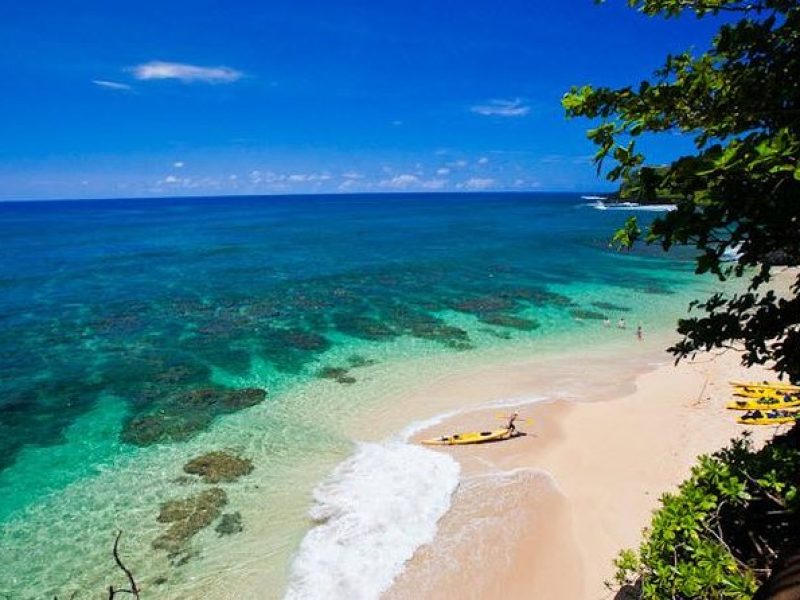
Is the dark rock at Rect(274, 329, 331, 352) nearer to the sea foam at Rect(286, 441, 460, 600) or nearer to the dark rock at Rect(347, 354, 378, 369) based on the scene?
the dark rock at Rect(347, 354, 378, 369)

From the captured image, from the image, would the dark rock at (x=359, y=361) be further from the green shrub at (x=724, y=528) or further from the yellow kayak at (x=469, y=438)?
the green shrub at (x=724, y=528)

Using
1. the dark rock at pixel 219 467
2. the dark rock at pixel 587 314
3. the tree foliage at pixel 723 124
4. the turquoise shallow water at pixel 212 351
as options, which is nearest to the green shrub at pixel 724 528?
the tree foliage at pixel 723 124

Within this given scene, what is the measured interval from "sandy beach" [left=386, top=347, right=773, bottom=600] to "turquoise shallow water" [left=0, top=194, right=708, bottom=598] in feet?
17.0

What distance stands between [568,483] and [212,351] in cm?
2421

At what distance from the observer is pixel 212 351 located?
111 ft

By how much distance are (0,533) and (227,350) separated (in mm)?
17499

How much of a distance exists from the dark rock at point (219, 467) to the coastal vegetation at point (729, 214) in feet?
50.3

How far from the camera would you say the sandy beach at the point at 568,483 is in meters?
14.3

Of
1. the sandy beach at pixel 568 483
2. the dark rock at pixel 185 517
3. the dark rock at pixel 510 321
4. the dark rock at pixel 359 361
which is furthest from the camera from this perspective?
the dark rock at pixel 510 321

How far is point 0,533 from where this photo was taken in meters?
17.0

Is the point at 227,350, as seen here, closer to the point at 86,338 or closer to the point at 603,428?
the point at 86,338

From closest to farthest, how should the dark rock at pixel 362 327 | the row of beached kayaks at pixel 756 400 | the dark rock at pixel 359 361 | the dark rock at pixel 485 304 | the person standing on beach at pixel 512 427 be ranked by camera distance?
the row of beached kayaks at pixel 756 400 < the person standing on beach at pixel 512 427 < the dark rock at pixel 359 361 < the dark rock at pixel 362 327 < the dark rock at pixel 485 304

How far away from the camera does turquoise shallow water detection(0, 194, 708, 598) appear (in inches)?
693

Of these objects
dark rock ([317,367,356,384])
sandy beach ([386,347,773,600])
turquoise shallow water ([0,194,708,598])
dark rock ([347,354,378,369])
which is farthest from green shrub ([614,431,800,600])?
dark rock ([347,354,378,369])
